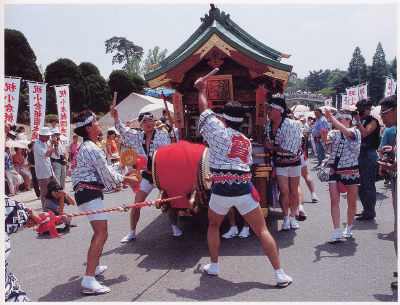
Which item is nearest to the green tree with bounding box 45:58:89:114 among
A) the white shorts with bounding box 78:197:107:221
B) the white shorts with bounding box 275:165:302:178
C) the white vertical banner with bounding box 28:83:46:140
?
the white vertical banner with bounding box 28:83:46:140

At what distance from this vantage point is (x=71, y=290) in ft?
12.4

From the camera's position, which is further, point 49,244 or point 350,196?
point 49,244

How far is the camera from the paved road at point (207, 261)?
3543mm

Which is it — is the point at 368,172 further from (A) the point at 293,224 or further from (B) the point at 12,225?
(B) the point at 12,225

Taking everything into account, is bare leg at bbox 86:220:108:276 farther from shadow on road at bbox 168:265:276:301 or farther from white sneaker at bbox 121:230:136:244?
white sneaker at bbox 121:230:136:244

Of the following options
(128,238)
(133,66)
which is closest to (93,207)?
(128,238)

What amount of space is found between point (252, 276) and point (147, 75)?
3.28m

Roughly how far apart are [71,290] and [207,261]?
1.60 metres

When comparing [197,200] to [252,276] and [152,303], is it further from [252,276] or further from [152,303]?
[152,303]

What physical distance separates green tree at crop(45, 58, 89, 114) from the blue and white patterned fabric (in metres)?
22.3

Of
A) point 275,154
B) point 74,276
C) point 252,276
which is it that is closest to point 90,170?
point 74,276

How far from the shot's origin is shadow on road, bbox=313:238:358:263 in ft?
14.6

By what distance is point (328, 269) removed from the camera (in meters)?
4.00

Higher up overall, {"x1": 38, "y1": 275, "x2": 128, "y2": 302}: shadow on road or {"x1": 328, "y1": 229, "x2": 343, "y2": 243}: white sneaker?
{"x1": 328, "y1": 229, "x2": 343, "y2": 243}: white sneaker
